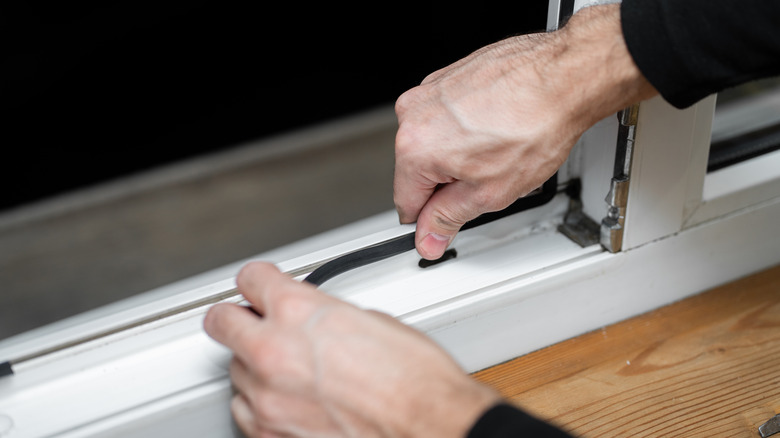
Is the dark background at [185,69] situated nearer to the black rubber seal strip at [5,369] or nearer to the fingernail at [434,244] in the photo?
the fingernail at [434,244]

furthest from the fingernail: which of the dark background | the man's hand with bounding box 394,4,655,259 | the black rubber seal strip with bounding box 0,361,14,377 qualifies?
the dark background

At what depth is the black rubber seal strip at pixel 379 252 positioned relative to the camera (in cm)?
57

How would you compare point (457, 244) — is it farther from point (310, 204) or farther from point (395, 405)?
point (310, 204)

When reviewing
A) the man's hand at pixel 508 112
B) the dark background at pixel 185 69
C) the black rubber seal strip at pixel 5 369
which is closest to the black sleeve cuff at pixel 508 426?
the man's hand at pixel 508 112

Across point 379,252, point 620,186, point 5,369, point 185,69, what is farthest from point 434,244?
point 185,69

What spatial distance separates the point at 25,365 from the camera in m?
0.55

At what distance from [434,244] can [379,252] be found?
5 cm

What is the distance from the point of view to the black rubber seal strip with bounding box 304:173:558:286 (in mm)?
570

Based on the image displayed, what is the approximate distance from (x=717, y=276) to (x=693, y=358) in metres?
0.13

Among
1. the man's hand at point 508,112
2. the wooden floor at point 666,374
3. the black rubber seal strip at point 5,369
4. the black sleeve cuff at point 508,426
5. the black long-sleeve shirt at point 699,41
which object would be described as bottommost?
the wooden floor at point 666,374

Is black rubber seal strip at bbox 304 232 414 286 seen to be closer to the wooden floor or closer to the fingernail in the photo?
the fingernail

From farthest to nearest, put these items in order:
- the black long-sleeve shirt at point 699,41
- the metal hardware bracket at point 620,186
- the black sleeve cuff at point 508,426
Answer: the metal hardware bracket at point 620,186 < the black long-sleeve shirt at point 699,41 < the black sleeve cuff at point 508,426

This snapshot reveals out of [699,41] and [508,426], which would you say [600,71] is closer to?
[699,41]

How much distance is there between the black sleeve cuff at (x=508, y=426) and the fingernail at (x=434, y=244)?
234 mm
